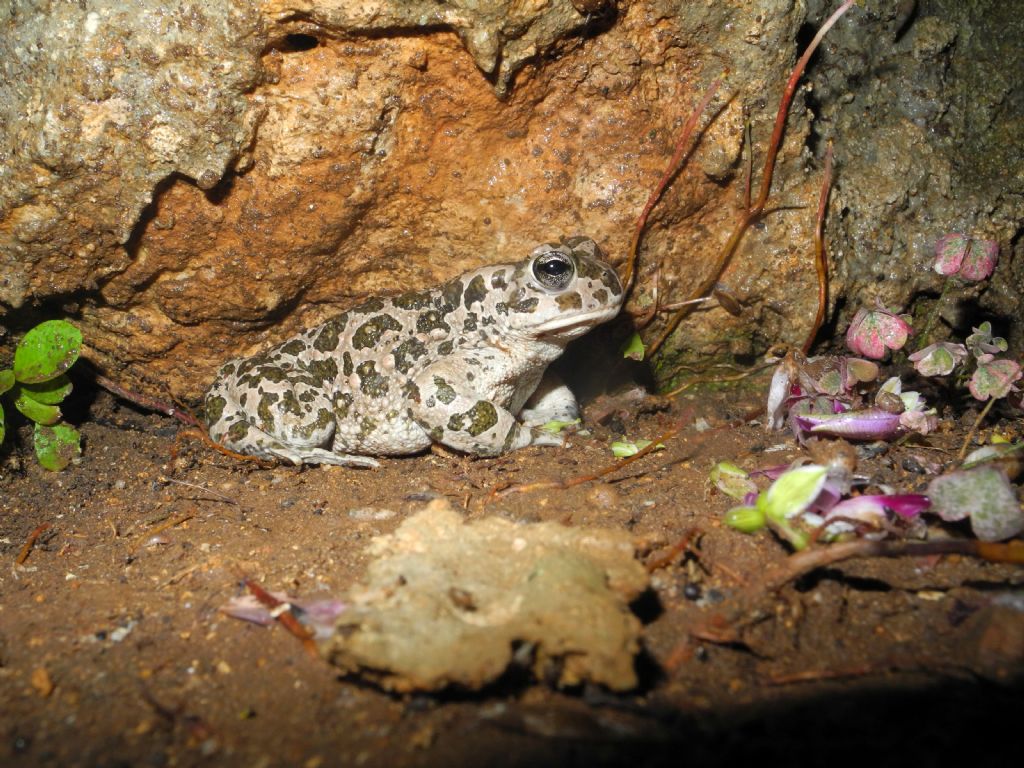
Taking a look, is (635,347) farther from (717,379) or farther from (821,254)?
(821,254)

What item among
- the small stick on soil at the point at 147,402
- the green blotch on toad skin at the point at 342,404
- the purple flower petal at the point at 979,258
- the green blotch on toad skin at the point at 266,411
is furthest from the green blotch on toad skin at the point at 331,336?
the purple flower petal at the point at 979,258

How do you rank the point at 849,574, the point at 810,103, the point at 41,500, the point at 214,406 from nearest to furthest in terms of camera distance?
the point at 849,574, the point at 41,500, the point at 810,103, the point at 214,406

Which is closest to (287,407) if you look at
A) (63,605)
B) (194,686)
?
(63,605)

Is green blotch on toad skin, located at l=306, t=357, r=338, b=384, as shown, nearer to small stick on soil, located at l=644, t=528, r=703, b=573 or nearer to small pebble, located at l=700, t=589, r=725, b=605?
small stick on soil, located at l=644, t=528, r=703, b=573

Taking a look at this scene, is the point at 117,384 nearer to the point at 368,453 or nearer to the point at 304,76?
the point at 368,453

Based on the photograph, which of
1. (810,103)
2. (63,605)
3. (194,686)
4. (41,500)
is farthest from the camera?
(810,103)

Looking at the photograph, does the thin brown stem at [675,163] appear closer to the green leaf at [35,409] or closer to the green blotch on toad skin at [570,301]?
the green blotch on toad skin at [570,301]
